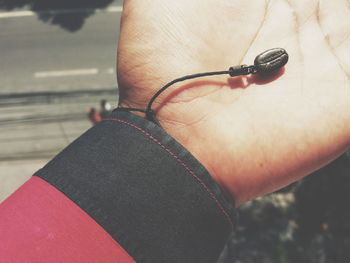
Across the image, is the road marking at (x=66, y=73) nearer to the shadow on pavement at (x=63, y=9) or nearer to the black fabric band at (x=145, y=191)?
the shadow on pavement at (x=63, y=9)

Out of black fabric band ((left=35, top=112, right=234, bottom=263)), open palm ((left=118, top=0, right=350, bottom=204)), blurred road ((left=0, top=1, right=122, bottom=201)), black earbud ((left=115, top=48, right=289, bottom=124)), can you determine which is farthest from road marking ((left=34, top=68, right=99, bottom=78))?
black fabric band ((left=35, top=112, right=234, bottom=263))

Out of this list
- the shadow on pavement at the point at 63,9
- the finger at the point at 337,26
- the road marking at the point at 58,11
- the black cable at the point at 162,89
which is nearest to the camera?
the black cable at the point at 162,89

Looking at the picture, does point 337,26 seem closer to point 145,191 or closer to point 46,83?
point 145,191

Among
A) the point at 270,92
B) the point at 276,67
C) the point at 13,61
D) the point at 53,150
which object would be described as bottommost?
the point at 53,150

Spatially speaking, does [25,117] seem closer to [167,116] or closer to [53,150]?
[53,150]

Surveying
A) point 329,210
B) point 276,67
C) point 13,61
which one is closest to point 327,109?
point 276,67

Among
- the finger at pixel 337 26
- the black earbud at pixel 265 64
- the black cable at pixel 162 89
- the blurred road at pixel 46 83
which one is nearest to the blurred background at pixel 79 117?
the blurred road at pixel 46 83

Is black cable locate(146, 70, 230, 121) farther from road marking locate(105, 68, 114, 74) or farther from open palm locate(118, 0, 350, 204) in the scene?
road marking locate(105, 68, 114, 74)
